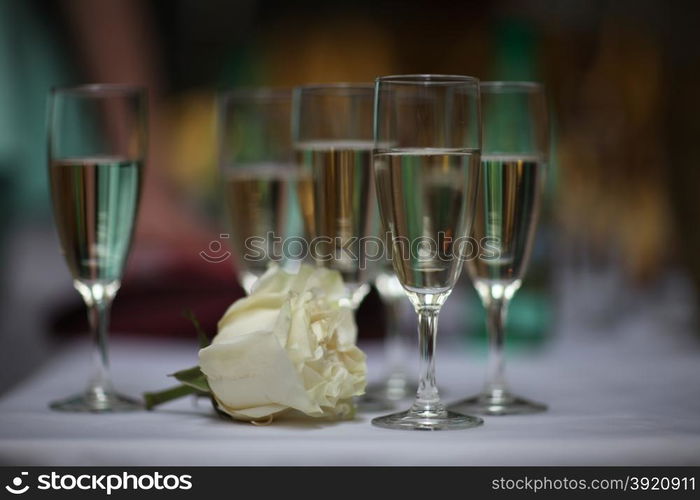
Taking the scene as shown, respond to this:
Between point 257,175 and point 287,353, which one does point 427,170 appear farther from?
point 257,175

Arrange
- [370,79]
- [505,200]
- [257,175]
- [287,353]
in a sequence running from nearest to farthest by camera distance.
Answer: [287,353] → [505,200] → [257,175] → [370,79]

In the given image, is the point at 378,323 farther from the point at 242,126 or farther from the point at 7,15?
the point at 7,15

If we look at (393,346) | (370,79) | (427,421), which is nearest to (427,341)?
(427,421)

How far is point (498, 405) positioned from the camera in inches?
38.4

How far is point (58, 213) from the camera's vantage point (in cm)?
98

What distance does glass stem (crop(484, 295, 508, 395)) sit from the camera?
99 centimetres

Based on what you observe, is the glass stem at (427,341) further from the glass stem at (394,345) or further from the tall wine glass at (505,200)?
the glass stem at (394,345)

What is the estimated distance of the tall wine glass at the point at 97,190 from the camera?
0.97 meters

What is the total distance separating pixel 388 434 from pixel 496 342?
214 mm

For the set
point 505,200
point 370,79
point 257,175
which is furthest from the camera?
point 370,79

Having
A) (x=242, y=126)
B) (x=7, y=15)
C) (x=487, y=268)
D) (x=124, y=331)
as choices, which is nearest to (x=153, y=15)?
(x=7, y=15)

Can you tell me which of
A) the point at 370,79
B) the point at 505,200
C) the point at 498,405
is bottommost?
the point at 498,405

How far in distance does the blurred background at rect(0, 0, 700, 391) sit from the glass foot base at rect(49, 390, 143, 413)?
0.23m
